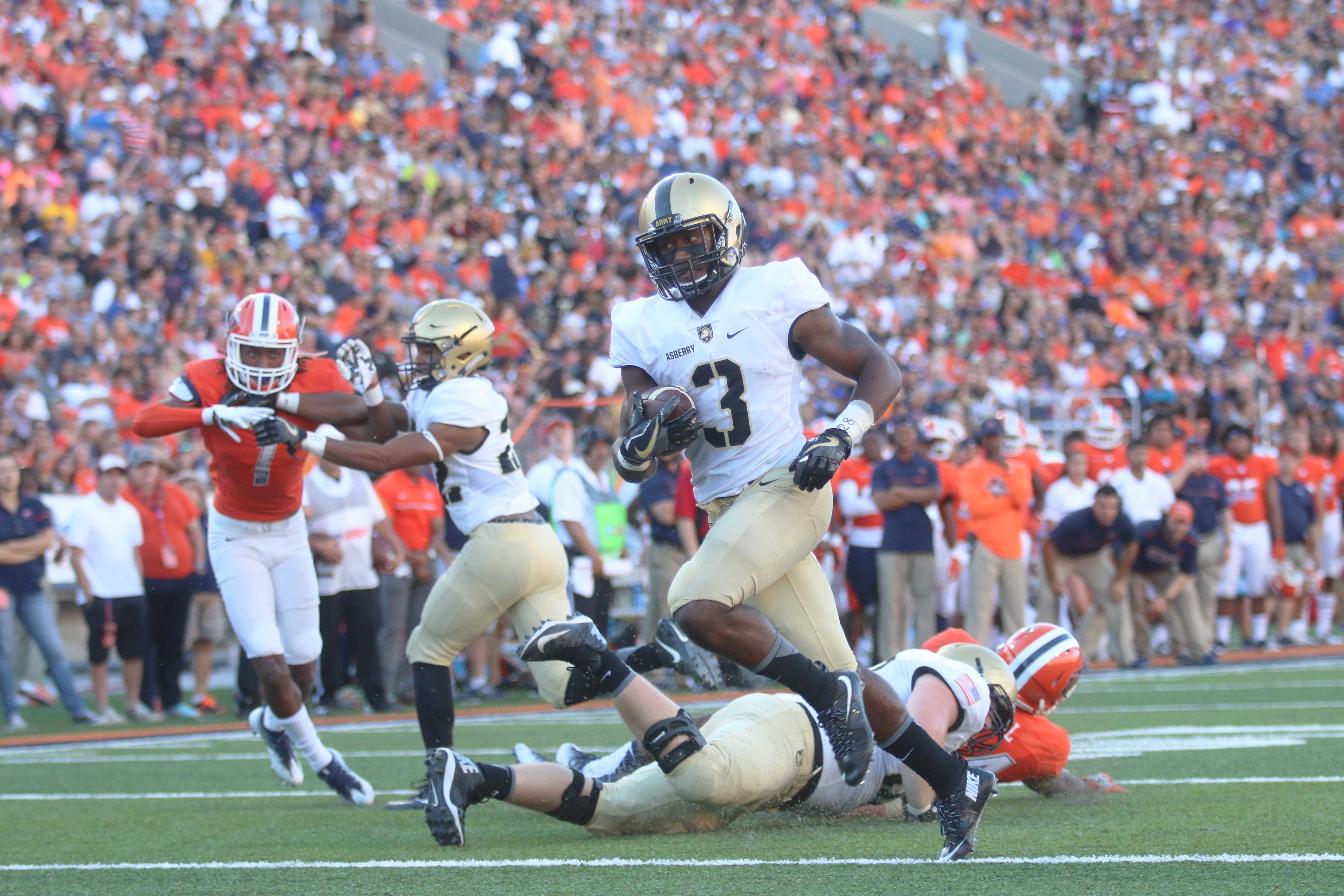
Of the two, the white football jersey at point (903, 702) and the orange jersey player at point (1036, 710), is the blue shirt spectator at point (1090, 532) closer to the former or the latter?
the orange jersey player at point (1036, 710)

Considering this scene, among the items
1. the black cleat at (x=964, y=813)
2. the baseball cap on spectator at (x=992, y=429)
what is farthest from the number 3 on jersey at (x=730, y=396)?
the baseball cap on spectator at (x=992, y=429)

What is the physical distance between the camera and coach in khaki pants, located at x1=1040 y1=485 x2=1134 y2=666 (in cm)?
1097

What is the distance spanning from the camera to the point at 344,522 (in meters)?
9.38

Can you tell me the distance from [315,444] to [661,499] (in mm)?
5141

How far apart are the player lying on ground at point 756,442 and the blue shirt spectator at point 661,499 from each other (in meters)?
5.61

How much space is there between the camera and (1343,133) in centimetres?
2369

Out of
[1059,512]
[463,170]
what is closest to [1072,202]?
[463,170]

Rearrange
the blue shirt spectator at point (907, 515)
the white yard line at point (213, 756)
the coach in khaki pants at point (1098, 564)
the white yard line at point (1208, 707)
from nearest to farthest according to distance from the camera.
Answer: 1. the white yard line at point (213, 756)
2. the white yard line at point (1208, 707)
3. the blue shirt spectator at point (907, 515)
4. the coach in khaki pants at point (1098, 564)

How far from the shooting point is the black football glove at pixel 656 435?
406cm

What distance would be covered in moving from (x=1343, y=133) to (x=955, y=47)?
619cm

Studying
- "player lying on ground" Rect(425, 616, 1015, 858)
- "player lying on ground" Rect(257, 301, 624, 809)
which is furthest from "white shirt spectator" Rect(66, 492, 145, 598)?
"player lying on ground" Rect(425, 616, 1015, 858)

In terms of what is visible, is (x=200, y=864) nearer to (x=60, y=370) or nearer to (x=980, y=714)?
(x=980, y=714)

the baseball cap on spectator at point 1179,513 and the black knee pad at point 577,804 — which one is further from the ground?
the baseball cap on spectator at point 1179,513

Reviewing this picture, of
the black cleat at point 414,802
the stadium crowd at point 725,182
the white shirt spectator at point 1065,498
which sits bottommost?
the black cleat at point 414,802
